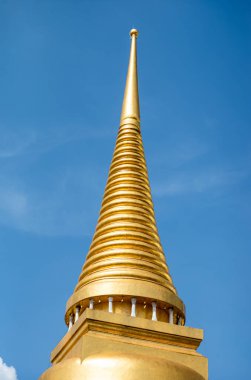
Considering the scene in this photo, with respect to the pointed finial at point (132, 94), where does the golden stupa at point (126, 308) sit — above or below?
below

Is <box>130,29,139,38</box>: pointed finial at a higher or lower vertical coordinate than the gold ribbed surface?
higher

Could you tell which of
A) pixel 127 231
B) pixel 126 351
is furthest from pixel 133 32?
pixel 126 351

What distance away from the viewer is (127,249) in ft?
82.7

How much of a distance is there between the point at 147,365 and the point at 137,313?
2581mm

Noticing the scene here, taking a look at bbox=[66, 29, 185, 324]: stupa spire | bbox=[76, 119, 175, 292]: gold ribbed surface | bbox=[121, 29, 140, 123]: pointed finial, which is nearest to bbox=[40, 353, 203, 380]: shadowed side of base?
bbox=[66, 29, 185, 324]: stupa spire

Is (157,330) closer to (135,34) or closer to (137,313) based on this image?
(137,313)

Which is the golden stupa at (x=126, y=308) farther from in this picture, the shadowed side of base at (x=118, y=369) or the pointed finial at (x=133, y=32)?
the pointed finial at (x=133, y=32)

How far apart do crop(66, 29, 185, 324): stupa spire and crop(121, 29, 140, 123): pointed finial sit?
102cm

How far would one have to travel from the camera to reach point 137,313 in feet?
79.0

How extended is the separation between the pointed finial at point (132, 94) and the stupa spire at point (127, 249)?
3.34ft

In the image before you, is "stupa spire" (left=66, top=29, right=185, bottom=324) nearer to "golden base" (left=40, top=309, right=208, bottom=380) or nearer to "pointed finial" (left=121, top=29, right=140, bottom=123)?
"pointed finial" (left=121, top=29, right=140, bottom=123)

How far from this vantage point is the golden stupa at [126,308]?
21875 mm

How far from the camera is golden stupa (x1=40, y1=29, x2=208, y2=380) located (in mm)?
21875

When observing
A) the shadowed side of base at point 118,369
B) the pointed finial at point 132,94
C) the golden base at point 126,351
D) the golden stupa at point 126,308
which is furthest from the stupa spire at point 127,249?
the shadowed side of base at point 118,369
